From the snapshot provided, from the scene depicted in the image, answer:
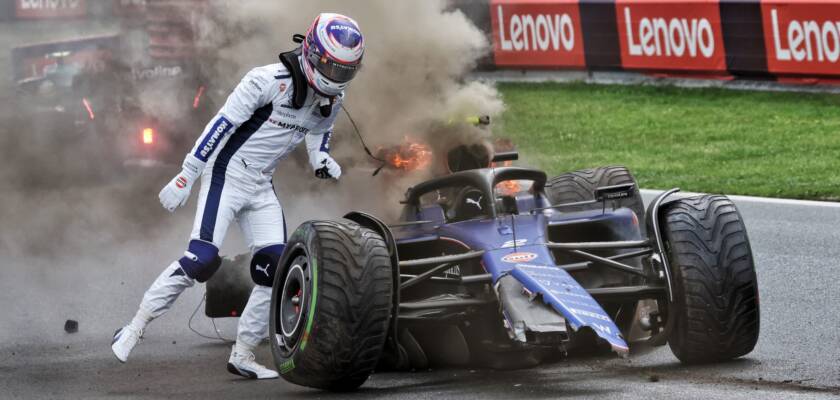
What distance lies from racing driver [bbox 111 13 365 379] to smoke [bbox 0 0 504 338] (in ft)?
5.23

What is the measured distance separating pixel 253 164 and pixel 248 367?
44.9 inches

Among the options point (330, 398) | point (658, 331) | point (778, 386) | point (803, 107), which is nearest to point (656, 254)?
point (658, 331)

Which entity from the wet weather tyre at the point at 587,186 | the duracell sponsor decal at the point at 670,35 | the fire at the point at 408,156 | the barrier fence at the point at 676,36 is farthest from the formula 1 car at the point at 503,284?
the duracell sponsor decal at the point at 670,35

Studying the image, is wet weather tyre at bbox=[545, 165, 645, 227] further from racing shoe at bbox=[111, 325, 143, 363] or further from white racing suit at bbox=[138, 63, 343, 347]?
racing shoe at bbox=[111, 325, 143, 363]

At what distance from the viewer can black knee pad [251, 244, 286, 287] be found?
8914 millimetres

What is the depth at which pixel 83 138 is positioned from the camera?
1745cm

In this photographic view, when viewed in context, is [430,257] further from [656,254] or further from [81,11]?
[81,11]

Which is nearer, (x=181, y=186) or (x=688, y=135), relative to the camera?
(x=181, y=186)

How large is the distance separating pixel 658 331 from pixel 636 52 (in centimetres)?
1356

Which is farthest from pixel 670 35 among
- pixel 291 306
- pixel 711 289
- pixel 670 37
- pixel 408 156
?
pixel 291 306

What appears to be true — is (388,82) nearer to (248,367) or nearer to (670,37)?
(248,367)

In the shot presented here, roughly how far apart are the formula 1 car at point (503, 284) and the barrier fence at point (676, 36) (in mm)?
10720

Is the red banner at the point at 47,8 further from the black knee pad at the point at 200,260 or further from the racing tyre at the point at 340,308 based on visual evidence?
the racing tyre at the point at 340,308

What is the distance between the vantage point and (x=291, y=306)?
835 centimetres
